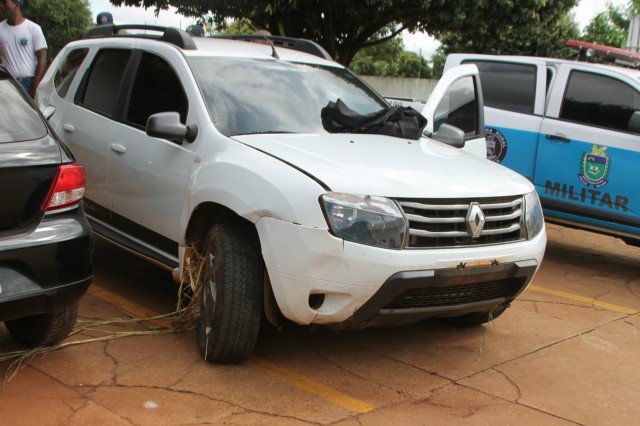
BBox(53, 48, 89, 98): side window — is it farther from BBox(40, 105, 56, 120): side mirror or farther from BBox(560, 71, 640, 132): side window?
BBox(560, 71, 640, 132): side window

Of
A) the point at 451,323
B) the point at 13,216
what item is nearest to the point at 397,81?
the point at 451,323

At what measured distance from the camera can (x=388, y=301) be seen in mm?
3955

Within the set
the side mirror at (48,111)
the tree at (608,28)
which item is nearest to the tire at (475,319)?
the side mirror at (48,111)

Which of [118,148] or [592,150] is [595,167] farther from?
[118,148]

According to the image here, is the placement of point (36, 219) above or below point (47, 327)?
above

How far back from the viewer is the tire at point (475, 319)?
510 cm

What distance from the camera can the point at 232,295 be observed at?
4.07 m

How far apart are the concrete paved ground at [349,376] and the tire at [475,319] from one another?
0.05 meters

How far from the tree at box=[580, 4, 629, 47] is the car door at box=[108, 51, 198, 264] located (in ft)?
79.6

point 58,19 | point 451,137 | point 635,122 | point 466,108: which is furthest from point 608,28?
point 451,137

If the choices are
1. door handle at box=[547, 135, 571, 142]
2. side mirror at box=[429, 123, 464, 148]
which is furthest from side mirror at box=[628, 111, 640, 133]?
side mirror at box=[429, 123, 464, 148]

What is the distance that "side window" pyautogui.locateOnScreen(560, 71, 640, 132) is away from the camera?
7.16 m

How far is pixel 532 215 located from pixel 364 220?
124 cm

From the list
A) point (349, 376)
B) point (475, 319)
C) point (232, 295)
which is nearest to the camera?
point (232, 295)
